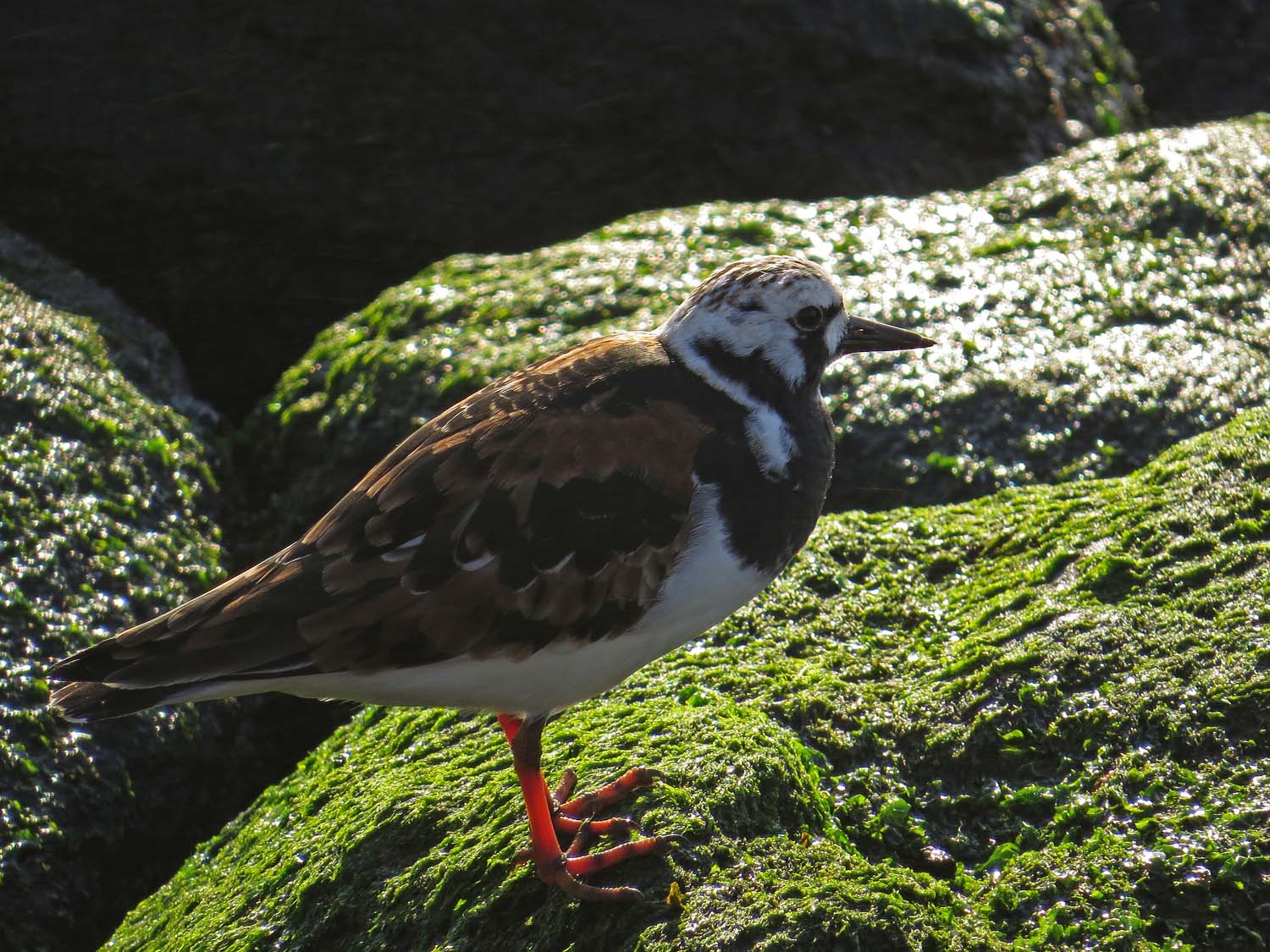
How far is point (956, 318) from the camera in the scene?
19.5 ft

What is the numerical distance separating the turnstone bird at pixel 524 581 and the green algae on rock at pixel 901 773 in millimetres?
240

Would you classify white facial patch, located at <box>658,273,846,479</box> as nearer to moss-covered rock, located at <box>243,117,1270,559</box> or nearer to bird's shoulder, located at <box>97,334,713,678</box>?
bird's shoulder, located at <box>97,334,713,678</box>

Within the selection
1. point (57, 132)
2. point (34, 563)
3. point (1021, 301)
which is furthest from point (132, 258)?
point (1021, 301)

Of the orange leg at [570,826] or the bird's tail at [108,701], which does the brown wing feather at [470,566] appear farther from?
the orange leg at [570,826]

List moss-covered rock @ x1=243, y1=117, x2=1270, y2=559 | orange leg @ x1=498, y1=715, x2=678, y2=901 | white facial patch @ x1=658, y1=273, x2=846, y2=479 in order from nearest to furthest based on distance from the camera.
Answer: orange leg @ x1=498, y1=715, x2=678, y2=901
white facial patch @ x1=658, y1=273, x2=846, y2=479
moss-covered rock @ x1=243, y1=117, x2=1270, y2=559

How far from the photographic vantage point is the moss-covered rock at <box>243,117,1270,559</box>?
5.45 m

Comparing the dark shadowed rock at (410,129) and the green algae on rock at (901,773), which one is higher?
the dark shadowed rock at (410,129)

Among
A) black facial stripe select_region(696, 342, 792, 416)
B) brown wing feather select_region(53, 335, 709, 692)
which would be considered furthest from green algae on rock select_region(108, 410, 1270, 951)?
black facial stripe select_region(696, 342, 792, 416)

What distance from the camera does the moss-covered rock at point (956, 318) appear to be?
17.9ft

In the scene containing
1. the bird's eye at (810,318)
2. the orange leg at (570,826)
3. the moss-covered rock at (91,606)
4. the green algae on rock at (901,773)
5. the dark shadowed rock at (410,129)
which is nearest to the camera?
the green algae on rock at (901,773)

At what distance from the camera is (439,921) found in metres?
3.48

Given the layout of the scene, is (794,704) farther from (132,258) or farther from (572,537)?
(132,258)

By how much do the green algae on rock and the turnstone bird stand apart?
24 cm

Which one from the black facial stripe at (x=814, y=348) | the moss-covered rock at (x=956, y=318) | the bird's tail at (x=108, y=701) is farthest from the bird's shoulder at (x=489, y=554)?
the moss-covered rock at (x=956, y=318)
